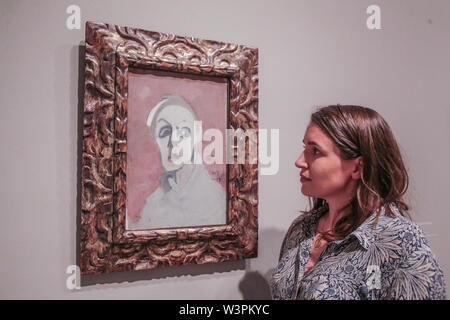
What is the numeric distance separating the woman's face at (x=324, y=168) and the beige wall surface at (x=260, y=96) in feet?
0.85

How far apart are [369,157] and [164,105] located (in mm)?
615

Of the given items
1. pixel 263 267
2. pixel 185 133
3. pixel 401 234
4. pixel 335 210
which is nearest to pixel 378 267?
pixel 401 234

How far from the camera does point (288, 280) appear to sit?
3.56 ft

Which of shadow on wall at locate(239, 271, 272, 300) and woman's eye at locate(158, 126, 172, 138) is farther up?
woman's eye at locate(158, 126, 172, 138)

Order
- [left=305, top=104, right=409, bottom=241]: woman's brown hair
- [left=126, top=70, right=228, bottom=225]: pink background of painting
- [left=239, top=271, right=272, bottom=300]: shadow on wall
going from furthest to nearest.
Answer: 1. [left=239, top=271, right=272, bottom=300]: shadow on wall
2. [left=126, top=70, right=228, bottom=225]: pink background of painting
3. [left=305, top=104, right=409, bottom=241]: woman's brown hair

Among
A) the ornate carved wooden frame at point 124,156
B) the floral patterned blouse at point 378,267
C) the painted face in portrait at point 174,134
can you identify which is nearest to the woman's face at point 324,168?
the floral patterned blouse at point 378,267

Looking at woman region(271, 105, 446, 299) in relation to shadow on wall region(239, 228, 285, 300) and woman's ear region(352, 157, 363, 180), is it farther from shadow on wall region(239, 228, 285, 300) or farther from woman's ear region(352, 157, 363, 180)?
shadow on wall region(239, 228, 285, 300)

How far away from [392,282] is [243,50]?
2.70 feet

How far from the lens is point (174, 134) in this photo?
1.18m

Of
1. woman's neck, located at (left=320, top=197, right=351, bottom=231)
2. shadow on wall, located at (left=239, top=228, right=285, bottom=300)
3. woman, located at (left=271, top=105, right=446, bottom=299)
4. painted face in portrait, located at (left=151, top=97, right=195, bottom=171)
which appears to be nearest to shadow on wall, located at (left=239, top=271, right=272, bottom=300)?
shadow on wall, located at (left=239, top=228, right=285, bottom=300)

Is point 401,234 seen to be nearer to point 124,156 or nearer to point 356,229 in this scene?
point 356,229

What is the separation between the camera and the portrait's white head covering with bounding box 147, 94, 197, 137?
115 cm

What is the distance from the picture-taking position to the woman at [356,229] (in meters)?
0.92
